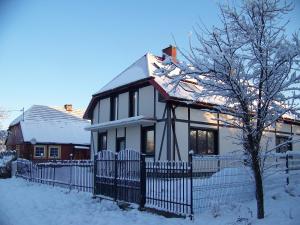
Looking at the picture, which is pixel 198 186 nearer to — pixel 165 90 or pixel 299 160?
pixel 299 160

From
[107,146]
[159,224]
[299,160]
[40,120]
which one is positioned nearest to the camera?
[159,224]

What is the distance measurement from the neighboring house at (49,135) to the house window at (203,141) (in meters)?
18.4

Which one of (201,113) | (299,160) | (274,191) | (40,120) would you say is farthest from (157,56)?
(40,120)

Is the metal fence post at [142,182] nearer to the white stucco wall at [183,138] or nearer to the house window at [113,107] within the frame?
the white stucco wall at [183,138]

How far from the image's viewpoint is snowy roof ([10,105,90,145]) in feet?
119

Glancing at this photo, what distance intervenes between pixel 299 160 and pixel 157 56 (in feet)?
42.1

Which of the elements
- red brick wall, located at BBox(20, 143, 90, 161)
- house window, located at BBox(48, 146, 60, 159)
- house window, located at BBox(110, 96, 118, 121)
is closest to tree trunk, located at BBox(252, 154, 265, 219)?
house window, located at BBox(110, 96, 118, 121)

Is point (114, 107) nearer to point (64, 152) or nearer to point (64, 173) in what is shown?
point (64, 173)

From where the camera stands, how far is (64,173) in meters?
16.9

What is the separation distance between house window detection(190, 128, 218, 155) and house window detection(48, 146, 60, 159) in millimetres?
20308

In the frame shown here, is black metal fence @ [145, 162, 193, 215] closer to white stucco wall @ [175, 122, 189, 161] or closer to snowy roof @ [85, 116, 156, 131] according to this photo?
white stucco wall @ [175, 122, 189, 161]

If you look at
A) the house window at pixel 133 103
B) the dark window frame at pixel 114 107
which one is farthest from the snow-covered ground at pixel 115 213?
the dark window frame at pixel 114 107

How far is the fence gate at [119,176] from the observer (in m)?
11.6

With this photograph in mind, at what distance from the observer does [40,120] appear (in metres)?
38.7
